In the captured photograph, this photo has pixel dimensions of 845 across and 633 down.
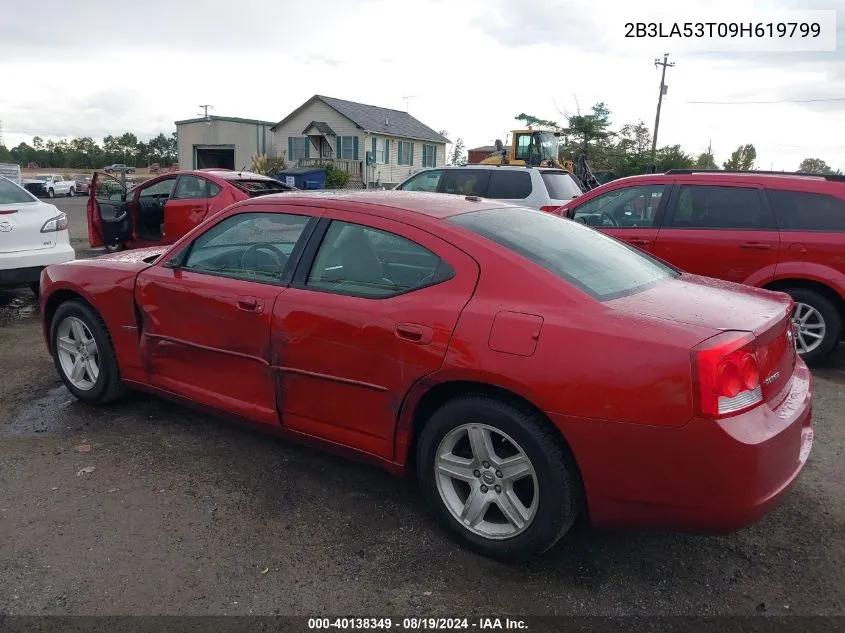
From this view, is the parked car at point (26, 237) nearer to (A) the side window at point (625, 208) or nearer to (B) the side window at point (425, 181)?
(B) the side window at point (425, 181)

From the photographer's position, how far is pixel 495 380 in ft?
8.98

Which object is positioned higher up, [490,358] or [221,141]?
[221,141]

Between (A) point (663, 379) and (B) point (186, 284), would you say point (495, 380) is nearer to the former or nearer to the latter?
(A) point (663, 379)

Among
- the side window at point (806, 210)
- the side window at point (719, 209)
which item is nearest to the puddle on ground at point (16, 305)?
the side window at point (719, 209)

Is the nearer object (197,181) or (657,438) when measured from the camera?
(657,438)

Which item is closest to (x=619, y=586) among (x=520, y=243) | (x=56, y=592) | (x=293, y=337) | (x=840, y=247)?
(x=520, y=243)

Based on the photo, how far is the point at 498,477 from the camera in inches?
113

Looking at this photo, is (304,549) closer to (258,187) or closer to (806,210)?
(806,210)

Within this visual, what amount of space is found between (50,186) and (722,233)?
126 ft

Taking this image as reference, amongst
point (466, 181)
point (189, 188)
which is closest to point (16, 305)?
point (189, 188)

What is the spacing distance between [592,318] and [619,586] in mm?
1137

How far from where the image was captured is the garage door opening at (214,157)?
38500mm

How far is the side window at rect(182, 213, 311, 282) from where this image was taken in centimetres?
364

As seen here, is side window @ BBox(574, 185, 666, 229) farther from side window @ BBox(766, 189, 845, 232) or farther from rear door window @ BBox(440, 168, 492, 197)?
rear door window @ BBox(440, 168, 492, 197)
